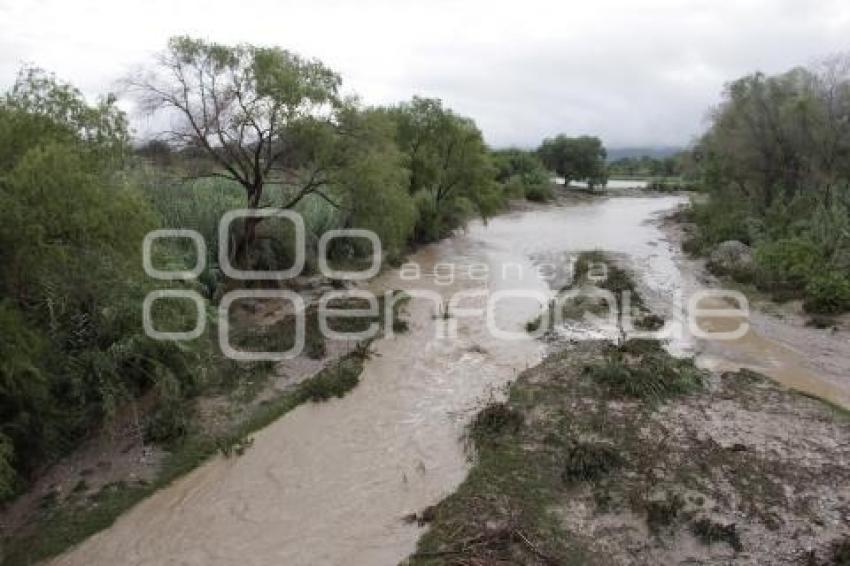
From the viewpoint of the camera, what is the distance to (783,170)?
94.9 feet

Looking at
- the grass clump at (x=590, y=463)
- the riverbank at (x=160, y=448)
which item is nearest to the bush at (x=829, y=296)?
the grass clump at (x=590, y=463)

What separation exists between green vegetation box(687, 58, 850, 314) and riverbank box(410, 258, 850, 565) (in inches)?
428

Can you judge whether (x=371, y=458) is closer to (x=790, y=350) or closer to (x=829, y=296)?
(x=790, y=350)

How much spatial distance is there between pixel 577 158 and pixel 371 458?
72.0 meters

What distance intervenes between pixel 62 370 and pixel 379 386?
5.49m

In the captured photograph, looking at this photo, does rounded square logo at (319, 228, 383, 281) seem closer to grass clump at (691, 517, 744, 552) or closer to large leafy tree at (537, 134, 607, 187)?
grass clump at (691, 517, 744, 552)

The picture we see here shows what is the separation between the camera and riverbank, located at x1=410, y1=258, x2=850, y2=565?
7.25 meters

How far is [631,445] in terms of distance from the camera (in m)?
9.34

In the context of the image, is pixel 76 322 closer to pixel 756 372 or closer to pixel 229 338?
pixel 229 338

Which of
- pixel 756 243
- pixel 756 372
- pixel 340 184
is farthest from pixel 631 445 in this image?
pixel 756 243

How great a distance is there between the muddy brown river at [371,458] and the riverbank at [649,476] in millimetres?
664

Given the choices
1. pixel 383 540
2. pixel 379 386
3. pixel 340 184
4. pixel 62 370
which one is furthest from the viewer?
pixel 340 184

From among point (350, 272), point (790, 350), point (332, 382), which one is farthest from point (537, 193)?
point (332, 382)

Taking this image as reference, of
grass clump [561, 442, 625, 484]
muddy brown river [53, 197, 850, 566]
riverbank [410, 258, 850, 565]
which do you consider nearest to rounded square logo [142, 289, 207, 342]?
muddy brown river [53, 197, 850, 566]
